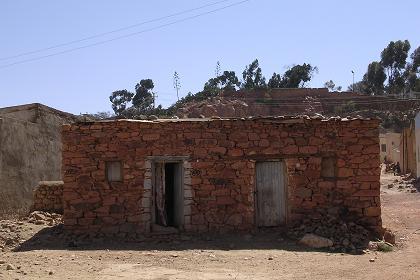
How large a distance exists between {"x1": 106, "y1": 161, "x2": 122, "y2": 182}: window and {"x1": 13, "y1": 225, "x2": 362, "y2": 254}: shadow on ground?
1.31 meters

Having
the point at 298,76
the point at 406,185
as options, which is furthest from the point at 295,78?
the point at 406,185

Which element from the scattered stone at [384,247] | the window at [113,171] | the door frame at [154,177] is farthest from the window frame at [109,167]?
the scattered stone at [384,247]

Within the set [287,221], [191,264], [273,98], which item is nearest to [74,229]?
[191,264]

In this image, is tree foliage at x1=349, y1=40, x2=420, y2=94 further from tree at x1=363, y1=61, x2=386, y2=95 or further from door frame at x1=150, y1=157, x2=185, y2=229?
door frame at x1=150, y1=157, x2=185, y2=229

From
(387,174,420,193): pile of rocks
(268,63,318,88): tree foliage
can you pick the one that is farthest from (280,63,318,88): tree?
(387,174,420,193): pile of rocks

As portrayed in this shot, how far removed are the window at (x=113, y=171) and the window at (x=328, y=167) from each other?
444 centimetres

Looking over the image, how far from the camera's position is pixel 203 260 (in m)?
9.44

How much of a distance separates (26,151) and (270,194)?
263 inches

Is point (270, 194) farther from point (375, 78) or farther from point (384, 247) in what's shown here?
point (375, 78)

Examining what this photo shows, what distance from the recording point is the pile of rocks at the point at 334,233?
34.8 feet

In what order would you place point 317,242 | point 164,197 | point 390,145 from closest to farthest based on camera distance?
point 317,242 < point 164,197 < point 390,145

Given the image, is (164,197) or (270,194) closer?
(270,194)

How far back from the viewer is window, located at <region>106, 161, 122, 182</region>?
1182cm

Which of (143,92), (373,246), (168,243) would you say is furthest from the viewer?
(143,92)
